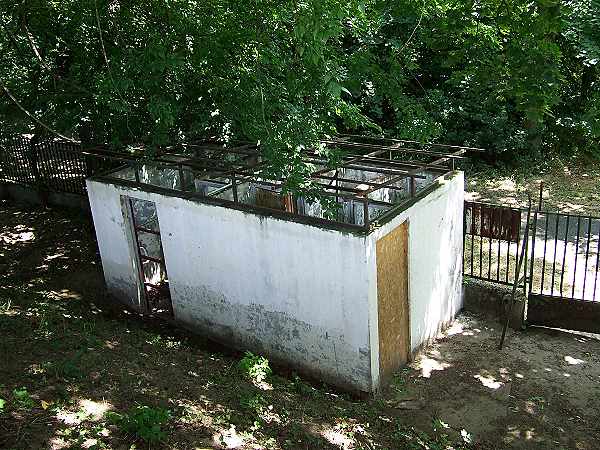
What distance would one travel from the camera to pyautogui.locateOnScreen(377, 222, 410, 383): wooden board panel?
738 centimetres

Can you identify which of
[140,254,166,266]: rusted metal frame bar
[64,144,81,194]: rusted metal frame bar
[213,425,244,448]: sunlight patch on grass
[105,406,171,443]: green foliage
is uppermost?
[64,144,81,194]: rusted metal frame bar

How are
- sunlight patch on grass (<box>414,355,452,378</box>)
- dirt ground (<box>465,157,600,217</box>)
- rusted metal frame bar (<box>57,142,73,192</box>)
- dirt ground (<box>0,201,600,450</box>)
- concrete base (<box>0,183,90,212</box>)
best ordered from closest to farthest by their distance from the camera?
dirt ground (<box>0,201,600,450</box>) < sunlight patch on grass (<box>414,355,452,378</box>) < dirt ground (<box>465,157,600,217</box>) < concrete base (<box>0,183,90,212</box>) < rusted metal frame bar (<box>57,142,73,192</box>)

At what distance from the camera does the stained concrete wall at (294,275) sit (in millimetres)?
7293

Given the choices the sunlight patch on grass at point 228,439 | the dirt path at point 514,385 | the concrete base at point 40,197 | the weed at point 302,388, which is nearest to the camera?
the sunlight patch on grass at point 228,439

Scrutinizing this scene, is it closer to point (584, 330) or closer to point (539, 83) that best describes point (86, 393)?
point (539, 83)

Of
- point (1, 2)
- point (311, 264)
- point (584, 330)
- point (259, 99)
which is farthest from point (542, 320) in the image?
point (1, 2)

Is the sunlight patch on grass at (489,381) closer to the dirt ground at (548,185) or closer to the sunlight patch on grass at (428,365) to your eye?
the sunlight patch on grass at (428,365)

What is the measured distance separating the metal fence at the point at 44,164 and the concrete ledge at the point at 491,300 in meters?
9.11

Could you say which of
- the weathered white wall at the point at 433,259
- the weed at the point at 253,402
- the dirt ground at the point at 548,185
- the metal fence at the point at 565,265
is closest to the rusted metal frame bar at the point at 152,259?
the weed at the point at 253,402

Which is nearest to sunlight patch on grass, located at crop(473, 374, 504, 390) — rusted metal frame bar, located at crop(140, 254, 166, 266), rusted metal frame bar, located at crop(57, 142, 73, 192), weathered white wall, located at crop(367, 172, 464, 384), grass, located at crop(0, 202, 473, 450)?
weathered white wall, located at crop(367, 172, 464, 384)

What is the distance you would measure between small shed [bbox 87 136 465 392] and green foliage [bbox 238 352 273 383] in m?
0.60

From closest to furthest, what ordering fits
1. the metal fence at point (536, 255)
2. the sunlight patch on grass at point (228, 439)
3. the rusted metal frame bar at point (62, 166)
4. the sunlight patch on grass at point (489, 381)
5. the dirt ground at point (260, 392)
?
1. the sunlight patch on grass at point (228, 439)
2. the dirt ground at point (260, 392)
3. the sunlight patch on grass at point (489, 381)
4. the metal fence at point (536, 255)
5. the rusted metal frame bar at point (62, 166)

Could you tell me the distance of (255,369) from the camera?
758 centimetres

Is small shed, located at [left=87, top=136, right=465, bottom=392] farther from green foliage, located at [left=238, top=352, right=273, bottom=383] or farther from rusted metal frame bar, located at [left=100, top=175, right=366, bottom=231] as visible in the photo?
green foliage, located at [left=238, top=352, right=273, bottom=383]
